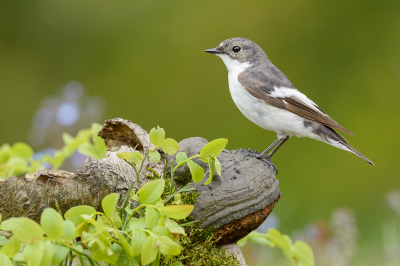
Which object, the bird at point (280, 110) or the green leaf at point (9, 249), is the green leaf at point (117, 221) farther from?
the bird at point (280, 110)

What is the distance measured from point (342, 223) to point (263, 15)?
2.65 metres

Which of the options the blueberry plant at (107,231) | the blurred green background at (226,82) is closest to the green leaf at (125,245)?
the blueberry plant at (107,231)

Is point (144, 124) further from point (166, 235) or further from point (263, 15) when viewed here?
point (166, 235)

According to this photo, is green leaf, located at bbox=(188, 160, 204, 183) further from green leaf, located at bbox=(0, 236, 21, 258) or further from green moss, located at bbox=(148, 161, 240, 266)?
green leaf, located at bbox=(0, 236, 21, 258)

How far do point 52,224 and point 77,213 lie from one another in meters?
0.11

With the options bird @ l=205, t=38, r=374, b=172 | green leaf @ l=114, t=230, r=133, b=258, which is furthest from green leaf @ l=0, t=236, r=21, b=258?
bird @ l=205, t=38, r=374, b=172

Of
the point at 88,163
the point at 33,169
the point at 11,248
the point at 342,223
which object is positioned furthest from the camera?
the point at 342,223

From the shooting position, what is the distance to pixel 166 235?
79 centimetres

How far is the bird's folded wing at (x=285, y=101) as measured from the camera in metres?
1.92

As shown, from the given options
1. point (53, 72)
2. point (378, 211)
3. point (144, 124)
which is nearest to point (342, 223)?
point (378, 211)

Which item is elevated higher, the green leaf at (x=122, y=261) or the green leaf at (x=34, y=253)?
the green leaf at (x=34, y=253)

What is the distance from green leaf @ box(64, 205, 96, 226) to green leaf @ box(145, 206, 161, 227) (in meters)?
0.12

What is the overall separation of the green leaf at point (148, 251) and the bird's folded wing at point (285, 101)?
1337mm

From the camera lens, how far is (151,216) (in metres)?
0.80
